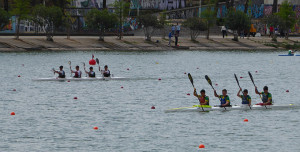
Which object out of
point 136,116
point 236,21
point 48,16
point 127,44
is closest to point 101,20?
point 127,44

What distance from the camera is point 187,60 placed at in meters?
91.7

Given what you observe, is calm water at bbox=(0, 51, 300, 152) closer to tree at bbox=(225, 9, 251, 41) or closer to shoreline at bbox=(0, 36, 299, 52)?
shoreline at bbox=(0, 36, 299, 52)

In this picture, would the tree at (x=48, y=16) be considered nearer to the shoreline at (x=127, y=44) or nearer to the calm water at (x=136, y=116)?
the shoreline at (x=127, y=44)

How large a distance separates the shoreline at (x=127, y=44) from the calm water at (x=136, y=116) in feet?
61.3

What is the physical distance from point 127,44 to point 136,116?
209ft

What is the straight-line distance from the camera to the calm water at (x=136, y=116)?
3206cm

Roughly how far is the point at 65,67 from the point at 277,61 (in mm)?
32931

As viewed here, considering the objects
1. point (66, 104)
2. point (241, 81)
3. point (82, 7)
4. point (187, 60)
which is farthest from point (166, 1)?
point (66, 104)

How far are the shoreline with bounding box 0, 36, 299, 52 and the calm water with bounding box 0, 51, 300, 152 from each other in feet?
61.3

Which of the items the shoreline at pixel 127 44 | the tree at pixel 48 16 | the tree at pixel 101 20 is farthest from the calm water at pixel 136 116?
the tree at pixel 101 20

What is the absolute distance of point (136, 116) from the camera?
40062mm

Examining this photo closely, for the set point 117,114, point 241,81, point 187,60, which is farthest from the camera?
point 187,60

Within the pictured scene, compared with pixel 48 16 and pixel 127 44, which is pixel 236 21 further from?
pixel 48 16

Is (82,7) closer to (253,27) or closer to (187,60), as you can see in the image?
(253,27)
